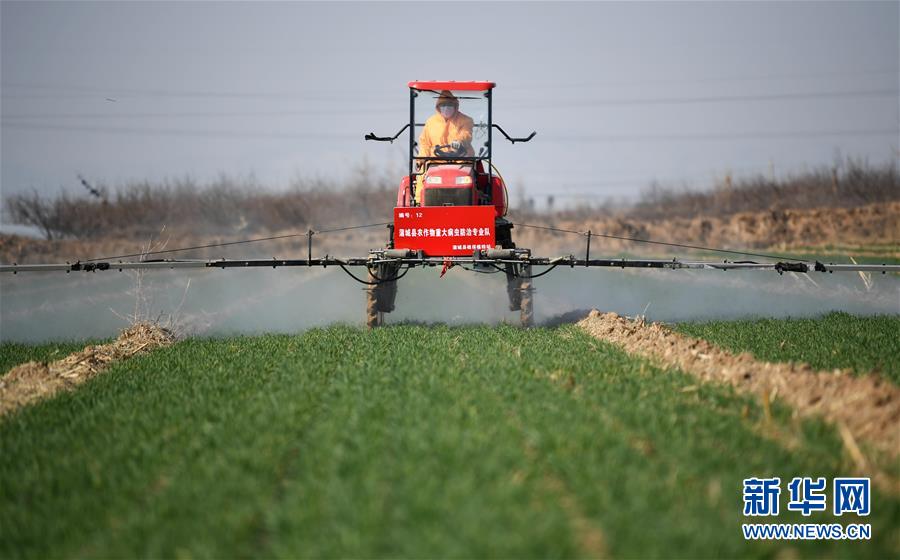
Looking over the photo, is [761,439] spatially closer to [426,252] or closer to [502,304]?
[426,252]

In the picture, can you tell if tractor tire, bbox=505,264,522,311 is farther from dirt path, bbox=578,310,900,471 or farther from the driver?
dirt path, bbox=578,310,900,471

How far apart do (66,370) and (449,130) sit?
6863mm

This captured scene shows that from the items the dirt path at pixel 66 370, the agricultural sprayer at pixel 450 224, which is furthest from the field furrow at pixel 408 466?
the agricultural sprayer at pixel 450 224

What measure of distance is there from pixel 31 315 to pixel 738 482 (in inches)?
798

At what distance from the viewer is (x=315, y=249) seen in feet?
116

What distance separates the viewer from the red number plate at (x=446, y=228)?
13.4m

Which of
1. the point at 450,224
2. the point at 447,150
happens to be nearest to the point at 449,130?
the point at 447,150

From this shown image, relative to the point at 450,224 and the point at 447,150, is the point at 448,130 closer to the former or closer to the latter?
the point at 447,150

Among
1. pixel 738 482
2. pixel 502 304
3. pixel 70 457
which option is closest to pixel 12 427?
pixel 70 457

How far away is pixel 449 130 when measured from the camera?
14.3 metres

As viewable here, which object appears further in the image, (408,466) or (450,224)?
(450,224)

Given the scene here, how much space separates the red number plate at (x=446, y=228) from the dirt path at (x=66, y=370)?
429 centimetres

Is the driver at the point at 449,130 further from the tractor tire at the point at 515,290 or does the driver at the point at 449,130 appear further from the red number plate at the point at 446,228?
the tractor tire at the point at 515,290

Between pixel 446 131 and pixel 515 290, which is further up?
pixel 446 131
